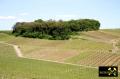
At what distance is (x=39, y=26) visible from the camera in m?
100

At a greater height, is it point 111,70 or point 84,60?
point 111,70

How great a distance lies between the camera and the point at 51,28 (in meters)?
96.7

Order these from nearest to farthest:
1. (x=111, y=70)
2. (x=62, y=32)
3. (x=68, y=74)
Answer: (x=111, y=70), (x=68, y=74), (x=62, y=32)

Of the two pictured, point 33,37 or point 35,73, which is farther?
point 33,37

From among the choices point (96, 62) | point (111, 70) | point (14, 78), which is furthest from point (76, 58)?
point (111, 70)

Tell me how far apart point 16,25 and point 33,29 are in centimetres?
1688

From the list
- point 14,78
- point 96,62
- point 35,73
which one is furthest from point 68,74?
point 96,62

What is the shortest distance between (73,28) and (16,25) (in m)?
26.7

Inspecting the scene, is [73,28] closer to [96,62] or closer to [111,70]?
[96,62]

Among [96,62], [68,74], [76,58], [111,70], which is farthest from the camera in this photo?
[76,58]

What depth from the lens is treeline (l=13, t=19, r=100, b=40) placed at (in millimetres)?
90875

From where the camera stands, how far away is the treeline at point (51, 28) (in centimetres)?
9088

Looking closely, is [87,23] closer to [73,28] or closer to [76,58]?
[73,28]

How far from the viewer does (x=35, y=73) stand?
29.5 metres
